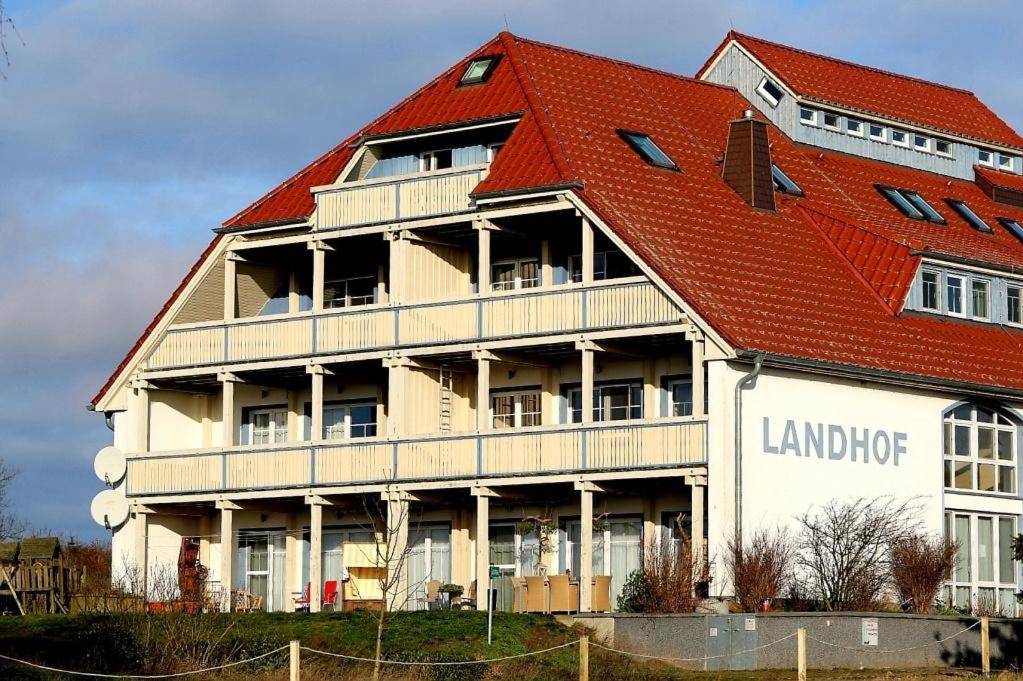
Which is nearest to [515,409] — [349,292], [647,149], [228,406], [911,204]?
[349,292]

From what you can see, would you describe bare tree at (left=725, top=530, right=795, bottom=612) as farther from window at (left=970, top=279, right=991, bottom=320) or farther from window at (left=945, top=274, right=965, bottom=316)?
window at (left=970, top=279, right=991, bottom=320)

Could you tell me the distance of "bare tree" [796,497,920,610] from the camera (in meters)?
43.6

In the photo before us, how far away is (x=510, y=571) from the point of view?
163 ft

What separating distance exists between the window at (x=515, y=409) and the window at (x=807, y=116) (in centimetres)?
1265

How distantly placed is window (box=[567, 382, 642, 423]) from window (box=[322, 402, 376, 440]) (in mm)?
5909

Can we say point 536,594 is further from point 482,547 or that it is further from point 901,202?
point 901,202

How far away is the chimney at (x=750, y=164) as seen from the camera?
5122 centimetres

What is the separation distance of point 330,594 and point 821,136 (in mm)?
18073

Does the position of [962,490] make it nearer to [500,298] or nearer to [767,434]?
[767,434]

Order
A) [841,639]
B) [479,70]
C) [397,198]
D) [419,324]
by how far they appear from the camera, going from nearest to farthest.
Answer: [841,639] < [419,324] < [397,198] < [479,70]

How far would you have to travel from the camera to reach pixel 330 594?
170ft

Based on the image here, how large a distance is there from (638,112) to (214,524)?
14.6 m

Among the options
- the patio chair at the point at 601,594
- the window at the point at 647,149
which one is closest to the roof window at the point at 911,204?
the window at the point at 647,149

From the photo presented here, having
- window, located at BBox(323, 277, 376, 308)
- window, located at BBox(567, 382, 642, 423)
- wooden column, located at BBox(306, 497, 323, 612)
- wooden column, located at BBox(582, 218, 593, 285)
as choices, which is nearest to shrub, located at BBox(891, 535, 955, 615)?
window, located at BBox(567, 382, 642, 423)
